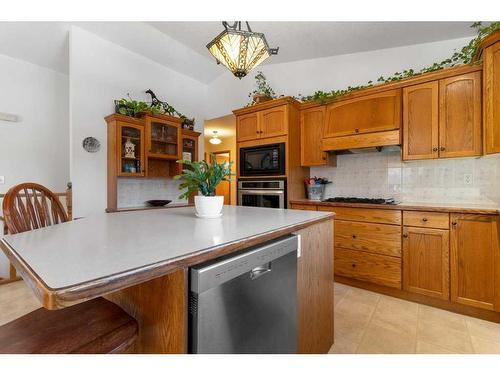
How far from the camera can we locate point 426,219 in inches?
83.8

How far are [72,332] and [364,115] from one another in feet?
9.52

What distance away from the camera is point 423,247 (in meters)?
2.15

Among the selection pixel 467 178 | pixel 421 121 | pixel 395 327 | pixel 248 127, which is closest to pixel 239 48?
pixel 248 127

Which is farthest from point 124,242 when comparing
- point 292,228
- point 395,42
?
point 395,42

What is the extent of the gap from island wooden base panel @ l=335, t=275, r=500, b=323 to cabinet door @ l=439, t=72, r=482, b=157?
4.17 ft

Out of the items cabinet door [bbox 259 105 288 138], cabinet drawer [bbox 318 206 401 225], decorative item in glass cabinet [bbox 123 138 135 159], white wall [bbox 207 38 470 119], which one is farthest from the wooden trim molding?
decorative item in glass cabinet [bbox 123 138 135 159]

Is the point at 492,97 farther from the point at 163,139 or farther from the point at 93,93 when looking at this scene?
the point at 93,93

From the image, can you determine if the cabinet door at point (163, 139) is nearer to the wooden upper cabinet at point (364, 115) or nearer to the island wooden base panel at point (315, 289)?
the wooden upper cabinet at point (364, 115)

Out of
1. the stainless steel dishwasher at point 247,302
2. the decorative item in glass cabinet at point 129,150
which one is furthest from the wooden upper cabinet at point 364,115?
the decorative item in glass cabinet at point 129,150

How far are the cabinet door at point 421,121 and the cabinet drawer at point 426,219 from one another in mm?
568

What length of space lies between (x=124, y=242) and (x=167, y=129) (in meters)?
3.00

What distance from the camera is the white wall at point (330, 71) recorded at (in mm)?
2684

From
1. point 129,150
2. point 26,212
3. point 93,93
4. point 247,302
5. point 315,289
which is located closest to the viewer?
point 247,302
